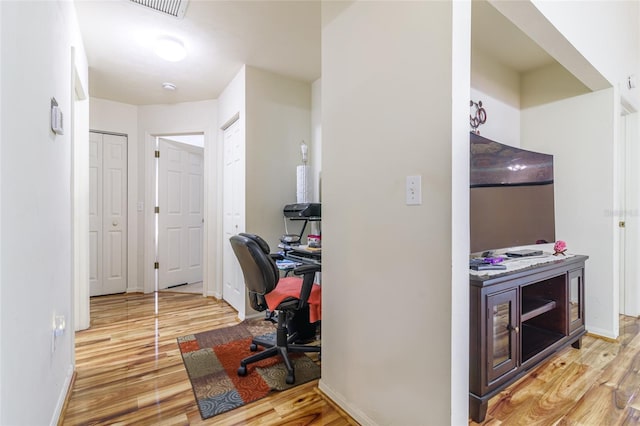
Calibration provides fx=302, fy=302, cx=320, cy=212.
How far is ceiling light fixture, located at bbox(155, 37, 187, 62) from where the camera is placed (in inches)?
96.6

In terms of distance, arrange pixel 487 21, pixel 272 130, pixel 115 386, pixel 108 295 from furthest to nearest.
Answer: pixel 108 295
pixel 272 130
pixel 487 21
pixel 115 386

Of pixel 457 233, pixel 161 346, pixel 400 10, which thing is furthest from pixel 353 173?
pixel 161 346

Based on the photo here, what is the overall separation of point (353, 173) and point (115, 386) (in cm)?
191

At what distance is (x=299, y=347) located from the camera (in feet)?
6.93

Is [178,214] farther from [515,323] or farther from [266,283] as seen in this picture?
[515,323]

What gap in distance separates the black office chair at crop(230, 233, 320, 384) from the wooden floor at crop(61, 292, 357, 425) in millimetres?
284

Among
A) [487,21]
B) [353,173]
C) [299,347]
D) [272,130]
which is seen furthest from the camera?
[272,130]

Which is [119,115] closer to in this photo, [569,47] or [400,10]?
[400,10]

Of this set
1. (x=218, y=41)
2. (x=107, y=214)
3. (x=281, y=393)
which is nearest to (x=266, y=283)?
(x=281, y=393)

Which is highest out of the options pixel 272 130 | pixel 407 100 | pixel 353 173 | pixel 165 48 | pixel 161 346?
pixel 165 48

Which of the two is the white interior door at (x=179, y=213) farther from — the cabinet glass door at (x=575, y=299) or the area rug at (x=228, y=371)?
the cabinet glass door at (x=575, y=299)

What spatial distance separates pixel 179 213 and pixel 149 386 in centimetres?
286

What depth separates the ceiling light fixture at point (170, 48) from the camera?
2453 millimetres

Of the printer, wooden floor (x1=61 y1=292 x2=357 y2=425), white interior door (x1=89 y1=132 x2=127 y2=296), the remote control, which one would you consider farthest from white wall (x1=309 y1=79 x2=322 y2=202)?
white interior door (x1=89 y1=132 x2=127 y2=296)
